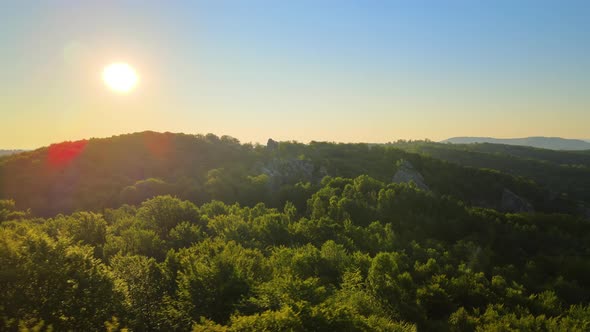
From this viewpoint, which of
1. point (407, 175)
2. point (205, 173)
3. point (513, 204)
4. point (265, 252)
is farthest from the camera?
point (513, 204)

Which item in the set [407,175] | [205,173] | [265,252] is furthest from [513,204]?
[265,252]

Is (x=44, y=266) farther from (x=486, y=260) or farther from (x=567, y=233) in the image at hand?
(x=567, y=233)

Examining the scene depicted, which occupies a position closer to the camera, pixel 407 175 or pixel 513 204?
pixel 407 175

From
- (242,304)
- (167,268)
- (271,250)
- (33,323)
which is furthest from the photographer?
(271,250)

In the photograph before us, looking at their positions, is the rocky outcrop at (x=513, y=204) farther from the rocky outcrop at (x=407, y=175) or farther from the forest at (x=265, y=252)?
the rocky outcrop at (x=407, y=175)

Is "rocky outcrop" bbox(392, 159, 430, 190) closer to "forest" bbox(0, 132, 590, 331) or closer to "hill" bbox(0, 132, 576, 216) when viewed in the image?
"forest" bbox(0, 132, 590, 331)

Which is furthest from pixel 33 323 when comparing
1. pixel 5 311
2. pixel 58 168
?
pixel 58 168

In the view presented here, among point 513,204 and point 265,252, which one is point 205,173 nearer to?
point 265,252
